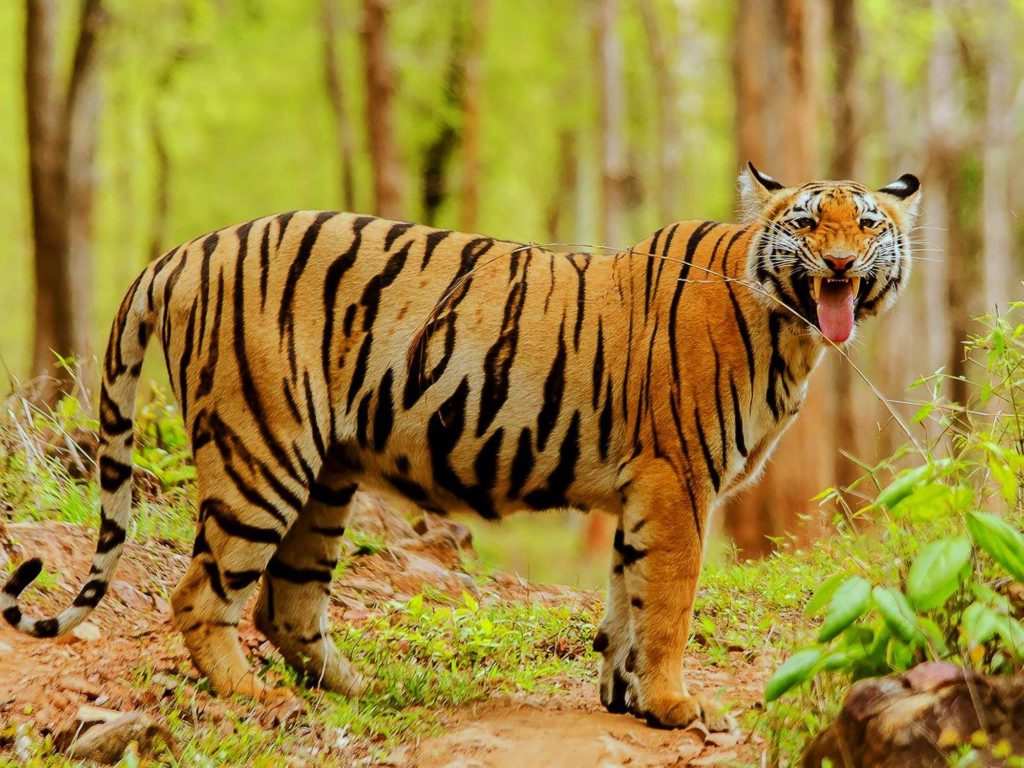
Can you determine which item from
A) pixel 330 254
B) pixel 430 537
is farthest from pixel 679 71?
pixel 330 254

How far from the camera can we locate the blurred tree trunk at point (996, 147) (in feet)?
82.2

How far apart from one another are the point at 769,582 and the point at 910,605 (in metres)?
2.87

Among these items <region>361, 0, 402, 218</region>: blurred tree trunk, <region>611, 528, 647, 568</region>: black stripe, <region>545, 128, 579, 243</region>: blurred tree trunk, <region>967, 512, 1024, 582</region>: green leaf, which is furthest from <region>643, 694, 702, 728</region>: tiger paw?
<region>545, 128, 579, 243</region>: blurred tree trunk

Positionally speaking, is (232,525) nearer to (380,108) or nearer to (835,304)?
(835,304)

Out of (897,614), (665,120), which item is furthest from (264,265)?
(665,120)

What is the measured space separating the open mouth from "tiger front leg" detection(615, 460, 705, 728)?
78 centimetres

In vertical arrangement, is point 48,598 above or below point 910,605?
below

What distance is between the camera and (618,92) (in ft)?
65.1

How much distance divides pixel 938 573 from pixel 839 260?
5.25 ft

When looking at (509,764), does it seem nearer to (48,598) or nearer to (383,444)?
(383,444)

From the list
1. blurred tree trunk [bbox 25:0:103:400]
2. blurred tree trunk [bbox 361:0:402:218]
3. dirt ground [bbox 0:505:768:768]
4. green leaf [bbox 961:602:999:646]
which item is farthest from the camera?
blurred tree trunk [bbox 361:0:402:218]

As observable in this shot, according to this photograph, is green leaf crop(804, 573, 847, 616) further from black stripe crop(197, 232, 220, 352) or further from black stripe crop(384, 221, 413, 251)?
black stripe crop(197, 232, 220, 352)

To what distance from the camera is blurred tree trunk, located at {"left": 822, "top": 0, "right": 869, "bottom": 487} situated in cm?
1822

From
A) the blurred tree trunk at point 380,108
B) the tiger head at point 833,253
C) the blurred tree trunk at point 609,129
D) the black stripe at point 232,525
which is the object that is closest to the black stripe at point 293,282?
the black stripe at point 232,525
